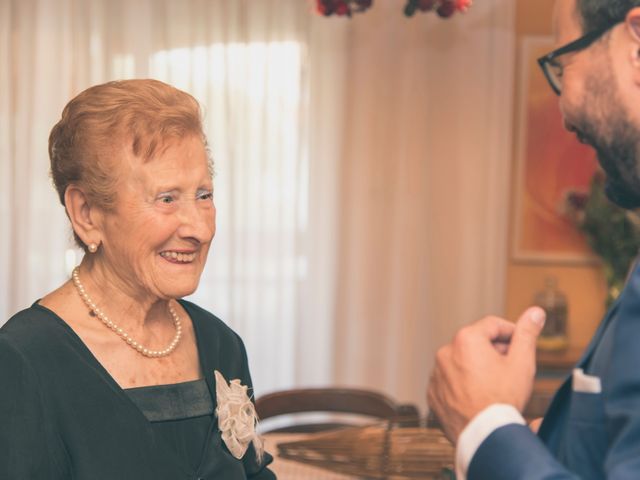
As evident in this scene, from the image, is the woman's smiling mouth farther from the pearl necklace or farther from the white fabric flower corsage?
the white fabric flower corsage

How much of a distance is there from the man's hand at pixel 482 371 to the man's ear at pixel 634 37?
0.42m

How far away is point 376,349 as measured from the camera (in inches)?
220

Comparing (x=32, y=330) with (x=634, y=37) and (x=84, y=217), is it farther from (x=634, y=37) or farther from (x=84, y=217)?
(x=634, y=37)

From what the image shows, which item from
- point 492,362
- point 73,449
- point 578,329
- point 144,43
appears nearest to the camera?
point 492,362

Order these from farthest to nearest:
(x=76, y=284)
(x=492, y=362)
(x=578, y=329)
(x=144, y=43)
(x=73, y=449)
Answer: (x=578, y=329), (x=144, y=43), (x=76, y=284), (x=73, y=449), (x=492, y=362)

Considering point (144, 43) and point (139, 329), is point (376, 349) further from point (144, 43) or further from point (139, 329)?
point (139, 329)

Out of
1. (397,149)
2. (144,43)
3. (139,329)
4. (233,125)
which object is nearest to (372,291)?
(397,149)

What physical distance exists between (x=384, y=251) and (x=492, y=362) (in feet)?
13.2

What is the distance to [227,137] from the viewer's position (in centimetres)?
543

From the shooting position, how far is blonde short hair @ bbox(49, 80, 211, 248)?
75.5 inches

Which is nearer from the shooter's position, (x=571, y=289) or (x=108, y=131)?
(x=108, y=131)

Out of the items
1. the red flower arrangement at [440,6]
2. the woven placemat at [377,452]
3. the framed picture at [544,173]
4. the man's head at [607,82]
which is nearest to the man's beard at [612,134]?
the man's head at [607,82]

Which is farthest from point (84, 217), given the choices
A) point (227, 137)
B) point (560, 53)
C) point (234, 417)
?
point (227, 137)

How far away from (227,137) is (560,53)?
13.1ft
